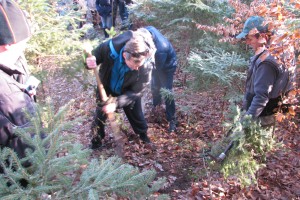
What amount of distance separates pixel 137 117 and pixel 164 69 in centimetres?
115

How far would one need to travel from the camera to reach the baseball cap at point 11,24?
2.00m

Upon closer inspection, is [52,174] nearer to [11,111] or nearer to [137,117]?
[11,111]

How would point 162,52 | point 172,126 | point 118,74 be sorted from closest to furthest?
1. point 118,74
2. point 162,52
3. point 172,126

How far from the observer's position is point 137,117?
5176mm

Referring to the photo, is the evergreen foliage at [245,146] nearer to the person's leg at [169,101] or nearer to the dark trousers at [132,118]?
the dark trousers at [132,118]

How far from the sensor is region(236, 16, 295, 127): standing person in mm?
3270

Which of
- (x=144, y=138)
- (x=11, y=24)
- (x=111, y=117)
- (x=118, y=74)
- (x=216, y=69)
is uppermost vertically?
(x=11, y=24)

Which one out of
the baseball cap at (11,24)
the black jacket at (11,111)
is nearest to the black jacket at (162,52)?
the baseball cap at (11,24)

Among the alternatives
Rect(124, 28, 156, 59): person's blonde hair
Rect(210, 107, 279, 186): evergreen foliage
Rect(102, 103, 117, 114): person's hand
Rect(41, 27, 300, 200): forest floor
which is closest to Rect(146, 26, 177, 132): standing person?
Rect(41, 27, 300, 200): forest floor

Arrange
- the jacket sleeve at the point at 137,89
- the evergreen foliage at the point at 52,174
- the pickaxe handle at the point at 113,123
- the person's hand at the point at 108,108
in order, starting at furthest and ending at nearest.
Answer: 1. the jacket sleeve at the point at 137,89
2. the person's hand at the point at 108,108
3. the pickaxe handle at the point at 113,123
4. the evergreen foliage at the point at 52,174

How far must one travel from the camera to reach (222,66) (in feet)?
15.1

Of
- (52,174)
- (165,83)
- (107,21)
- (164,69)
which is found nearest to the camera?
(52,174)

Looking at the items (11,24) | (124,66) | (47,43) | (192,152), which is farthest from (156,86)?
(11,24)

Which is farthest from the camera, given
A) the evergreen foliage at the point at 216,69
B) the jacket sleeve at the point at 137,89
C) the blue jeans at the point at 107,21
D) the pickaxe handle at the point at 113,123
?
the blue jeans at the point at 107,21
